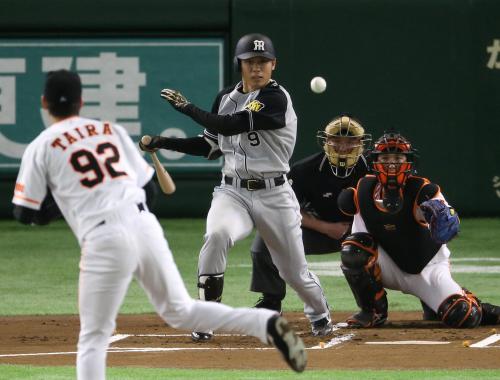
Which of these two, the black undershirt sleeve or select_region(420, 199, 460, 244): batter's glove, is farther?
select_region(420, 199, 460, 244): batter's glove

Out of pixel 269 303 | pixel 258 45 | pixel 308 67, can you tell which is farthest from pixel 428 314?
pixel 308 67

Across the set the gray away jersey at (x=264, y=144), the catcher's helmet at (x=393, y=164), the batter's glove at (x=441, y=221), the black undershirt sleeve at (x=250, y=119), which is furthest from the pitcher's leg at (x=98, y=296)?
the catcher's helmet at (x=393, y=164)

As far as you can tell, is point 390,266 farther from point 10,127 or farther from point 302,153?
point 10,127

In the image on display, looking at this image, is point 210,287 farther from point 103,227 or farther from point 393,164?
point 103,227

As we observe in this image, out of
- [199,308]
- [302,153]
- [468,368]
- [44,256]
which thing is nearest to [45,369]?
[199,308]

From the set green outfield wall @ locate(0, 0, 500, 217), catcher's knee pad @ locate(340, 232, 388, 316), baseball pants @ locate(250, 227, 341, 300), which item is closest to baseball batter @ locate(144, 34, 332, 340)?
catcher's knee pad @ locate(340, 232, 388, 316)

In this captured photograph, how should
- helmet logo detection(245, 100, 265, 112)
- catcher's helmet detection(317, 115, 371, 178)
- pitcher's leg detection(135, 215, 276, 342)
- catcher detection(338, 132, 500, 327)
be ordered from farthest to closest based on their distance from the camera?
catcher's helmet detection(317, 115, 371, 178)
catcher detection(338, 132, 500, 327)
helmet logo detection(245, 100, 265, 112)
pitcher's leg detection(135, 215, 276, 342)

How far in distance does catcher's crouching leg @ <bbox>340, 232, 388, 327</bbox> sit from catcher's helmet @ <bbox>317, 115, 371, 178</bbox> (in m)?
0.92

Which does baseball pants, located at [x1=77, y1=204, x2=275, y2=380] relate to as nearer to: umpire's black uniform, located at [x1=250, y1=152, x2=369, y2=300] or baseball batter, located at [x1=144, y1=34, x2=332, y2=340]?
baseball batter, located at [x1=144, y1=34, x2=332, y2=340]

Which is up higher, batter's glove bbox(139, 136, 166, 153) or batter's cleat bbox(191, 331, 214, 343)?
batter's glove bbox(139, 136, 166, 153)

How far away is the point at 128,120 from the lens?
53.4 feet

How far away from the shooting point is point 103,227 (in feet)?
17.9

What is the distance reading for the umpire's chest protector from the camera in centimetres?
833

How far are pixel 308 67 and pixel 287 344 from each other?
10979 mm
